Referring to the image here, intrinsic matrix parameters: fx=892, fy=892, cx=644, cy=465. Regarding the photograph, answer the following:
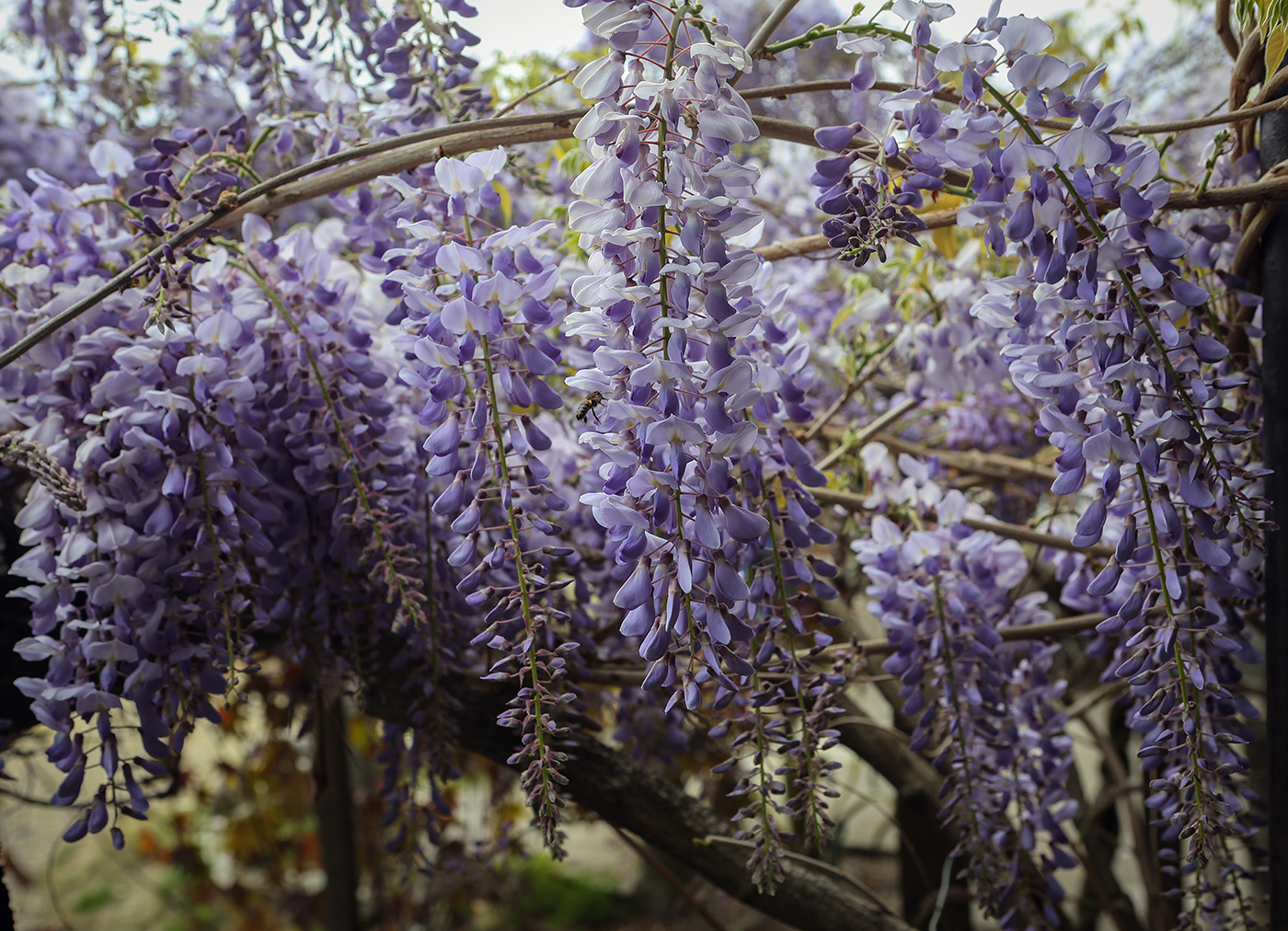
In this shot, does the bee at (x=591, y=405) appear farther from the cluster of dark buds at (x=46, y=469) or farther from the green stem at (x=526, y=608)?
the cluster of dark buds at (x=46, y=469)

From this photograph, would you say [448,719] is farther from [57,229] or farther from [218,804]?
[218,804]

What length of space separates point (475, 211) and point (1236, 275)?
2.05 ft

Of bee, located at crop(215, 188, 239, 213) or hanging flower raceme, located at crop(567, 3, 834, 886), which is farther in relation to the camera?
bee, located at crop(215, 188, 239, 213)

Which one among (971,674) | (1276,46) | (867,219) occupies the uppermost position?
(1276,46)

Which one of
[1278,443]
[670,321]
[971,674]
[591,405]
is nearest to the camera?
[670,321]

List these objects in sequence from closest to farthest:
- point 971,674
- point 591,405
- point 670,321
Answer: point 670,321, point 591,405, point 971,674

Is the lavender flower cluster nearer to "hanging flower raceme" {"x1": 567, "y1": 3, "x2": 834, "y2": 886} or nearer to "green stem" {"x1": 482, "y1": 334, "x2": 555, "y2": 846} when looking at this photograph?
"hanging flower raceme" {"x1": 567, "y1": 3, "x2": 834, "y2": 886}

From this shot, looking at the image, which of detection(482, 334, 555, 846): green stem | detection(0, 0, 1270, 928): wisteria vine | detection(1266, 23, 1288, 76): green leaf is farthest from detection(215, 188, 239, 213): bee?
detection(1266, 23, 1288, 76): green leaf

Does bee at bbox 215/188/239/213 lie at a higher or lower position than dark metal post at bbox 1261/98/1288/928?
higher

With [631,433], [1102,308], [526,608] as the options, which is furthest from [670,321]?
[1102,308]

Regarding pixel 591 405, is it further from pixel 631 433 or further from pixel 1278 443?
pixel 1278 443

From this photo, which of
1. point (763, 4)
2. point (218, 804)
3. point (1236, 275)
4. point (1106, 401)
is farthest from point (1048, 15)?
point (218, 804)

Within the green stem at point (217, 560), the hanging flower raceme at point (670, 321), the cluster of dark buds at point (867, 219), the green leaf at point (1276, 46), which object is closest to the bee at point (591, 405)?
the hanging flower raceme at point (670, 321)

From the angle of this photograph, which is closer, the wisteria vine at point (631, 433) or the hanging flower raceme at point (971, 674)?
the wisteria vine at point (631, 433)
